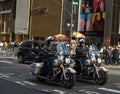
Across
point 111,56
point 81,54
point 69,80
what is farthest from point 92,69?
point 111,56

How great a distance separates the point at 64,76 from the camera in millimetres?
13180

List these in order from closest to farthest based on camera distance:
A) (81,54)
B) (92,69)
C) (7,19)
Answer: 1. (92,69)
2. (81,54)
3. (7,19)

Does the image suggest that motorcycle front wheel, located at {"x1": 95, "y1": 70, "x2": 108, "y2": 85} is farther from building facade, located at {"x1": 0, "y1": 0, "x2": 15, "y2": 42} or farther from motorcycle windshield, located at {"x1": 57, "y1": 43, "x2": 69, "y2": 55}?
building facade, located at {"x1": 0, "y1": 0, "x2": 15, "y2": 42}

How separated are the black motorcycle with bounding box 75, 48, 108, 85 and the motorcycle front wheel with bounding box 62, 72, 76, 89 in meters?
1.64

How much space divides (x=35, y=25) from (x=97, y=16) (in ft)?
50.7

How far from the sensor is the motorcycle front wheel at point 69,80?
12945 millimetres

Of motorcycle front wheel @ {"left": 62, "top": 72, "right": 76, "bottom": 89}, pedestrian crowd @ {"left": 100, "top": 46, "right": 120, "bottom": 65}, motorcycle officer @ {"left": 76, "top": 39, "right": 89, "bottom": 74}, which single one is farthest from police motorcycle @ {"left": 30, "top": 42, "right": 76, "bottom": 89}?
pedestrian crowd @ {"left": 100, "top": 46, "right": 120, "bottom": 65}

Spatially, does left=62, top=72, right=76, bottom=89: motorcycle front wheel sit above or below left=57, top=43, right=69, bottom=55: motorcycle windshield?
below

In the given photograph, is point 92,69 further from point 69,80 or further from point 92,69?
point 69,80

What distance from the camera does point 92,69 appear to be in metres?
14.6

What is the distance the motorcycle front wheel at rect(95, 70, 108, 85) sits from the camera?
564 inches

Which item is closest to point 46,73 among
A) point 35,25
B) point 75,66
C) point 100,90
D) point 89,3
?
point 75,66

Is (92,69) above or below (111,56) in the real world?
above

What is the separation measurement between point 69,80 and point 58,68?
2.54 feet
